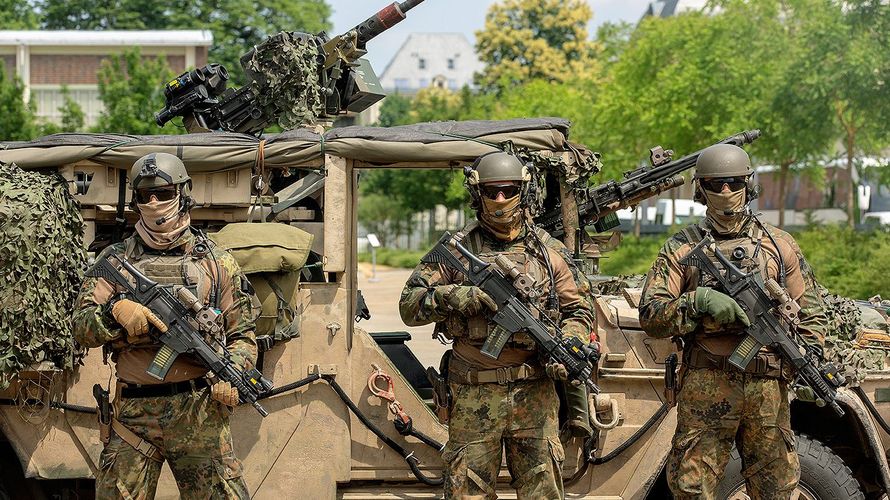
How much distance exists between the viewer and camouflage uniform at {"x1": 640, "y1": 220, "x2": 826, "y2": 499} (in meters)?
5.24

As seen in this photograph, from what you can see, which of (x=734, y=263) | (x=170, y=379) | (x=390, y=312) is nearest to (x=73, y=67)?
(x=390, y=312)

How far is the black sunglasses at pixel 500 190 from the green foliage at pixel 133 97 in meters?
19.9

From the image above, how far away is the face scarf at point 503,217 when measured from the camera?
524 cm

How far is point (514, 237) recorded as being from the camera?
212 inches

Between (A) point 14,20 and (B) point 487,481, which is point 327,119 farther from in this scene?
(A) point 14,20

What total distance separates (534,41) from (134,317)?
46613 millimetres

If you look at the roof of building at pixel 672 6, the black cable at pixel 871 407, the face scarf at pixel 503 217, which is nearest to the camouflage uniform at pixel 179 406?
the face scarf at pixel 503 217

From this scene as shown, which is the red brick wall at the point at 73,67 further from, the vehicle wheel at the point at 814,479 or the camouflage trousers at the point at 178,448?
the vehicle wheel at the point at 814,479

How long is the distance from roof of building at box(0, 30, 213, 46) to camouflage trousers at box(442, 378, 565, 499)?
3019 centimetres

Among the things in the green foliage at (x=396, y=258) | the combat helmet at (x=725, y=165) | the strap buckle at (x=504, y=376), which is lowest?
the green foliage at (x=396, y=258)

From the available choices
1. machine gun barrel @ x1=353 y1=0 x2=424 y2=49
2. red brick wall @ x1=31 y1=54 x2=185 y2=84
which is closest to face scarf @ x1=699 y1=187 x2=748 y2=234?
machine gun barrel @ x1=353 y1=0 x2=424 y2=49

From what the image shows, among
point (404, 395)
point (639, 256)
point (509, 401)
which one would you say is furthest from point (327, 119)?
point (639, 256)

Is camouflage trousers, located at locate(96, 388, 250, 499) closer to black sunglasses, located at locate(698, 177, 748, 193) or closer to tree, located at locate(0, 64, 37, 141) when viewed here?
black sunglasses, located at locate(698, 177, 748, 193)

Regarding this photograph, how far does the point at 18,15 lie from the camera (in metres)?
42.3
